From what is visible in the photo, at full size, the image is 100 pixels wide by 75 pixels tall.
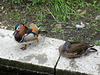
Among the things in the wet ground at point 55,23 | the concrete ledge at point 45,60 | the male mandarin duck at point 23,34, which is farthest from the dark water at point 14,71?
the wet ground at point 55,23

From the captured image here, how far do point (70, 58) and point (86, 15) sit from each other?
186 centimetres

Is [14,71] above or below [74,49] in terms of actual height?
below

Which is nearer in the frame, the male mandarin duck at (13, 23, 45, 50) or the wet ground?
the male mandarin duck at (13, 23, 45, 50)

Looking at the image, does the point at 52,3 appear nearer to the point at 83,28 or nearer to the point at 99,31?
the point at 83,28

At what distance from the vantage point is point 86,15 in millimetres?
3971

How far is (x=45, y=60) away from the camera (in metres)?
2.44

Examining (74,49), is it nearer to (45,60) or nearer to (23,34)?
(45,60)

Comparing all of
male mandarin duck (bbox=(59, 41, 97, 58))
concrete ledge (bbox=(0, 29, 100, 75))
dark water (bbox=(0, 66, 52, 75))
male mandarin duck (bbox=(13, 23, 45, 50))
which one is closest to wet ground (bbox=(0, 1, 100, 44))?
concrete ledge (bbox=(0, 29, 100, 75))

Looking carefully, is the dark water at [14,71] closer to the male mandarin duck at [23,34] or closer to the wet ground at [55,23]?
the male mandarin duck at [23,34]

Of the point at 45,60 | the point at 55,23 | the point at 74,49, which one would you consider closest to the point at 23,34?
the point at 45,60

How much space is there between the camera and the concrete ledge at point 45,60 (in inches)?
89.1

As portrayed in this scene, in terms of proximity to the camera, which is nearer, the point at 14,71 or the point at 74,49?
the point at 74,49

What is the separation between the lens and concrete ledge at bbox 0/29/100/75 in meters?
2.26

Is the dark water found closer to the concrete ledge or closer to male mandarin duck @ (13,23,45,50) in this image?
the concrete ledge
